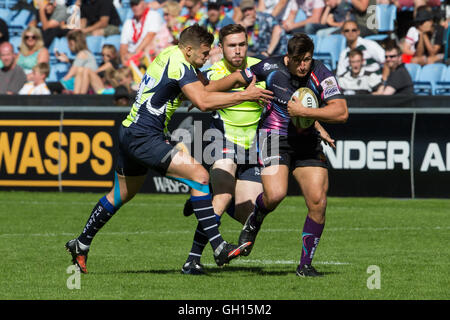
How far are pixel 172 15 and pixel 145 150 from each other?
12.5 meters

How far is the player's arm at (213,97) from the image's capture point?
27.6 feet

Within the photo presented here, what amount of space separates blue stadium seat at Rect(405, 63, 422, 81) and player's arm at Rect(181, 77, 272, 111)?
1061 centimetres

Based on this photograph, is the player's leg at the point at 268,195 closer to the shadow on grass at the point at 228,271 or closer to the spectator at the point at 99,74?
the shadow on grass at the point at 228,271

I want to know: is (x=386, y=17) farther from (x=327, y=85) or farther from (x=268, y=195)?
(x=268, y=195)

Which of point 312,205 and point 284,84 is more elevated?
point 284,84

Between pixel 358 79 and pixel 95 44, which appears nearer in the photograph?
pixel 358 79

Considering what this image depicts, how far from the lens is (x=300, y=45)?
27.8 feet

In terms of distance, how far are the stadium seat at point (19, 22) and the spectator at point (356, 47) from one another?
8545 mm

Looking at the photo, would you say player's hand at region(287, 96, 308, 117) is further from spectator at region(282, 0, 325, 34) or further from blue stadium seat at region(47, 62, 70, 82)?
blue stadium seat at region(47, 62, 70, 82)

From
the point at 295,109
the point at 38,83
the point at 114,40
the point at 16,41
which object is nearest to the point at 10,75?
the point at 38,83

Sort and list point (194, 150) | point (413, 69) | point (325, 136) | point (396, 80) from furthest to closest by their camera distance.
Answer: point (413, 69) → point (396, 80) → point (194, 150) → point (325, 136)

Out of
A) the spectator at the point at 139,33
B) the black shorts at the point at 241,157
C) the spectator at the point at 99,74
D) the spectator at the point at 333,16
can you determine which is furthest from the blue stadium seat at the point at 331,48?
the black shorts at the point at 241,157
